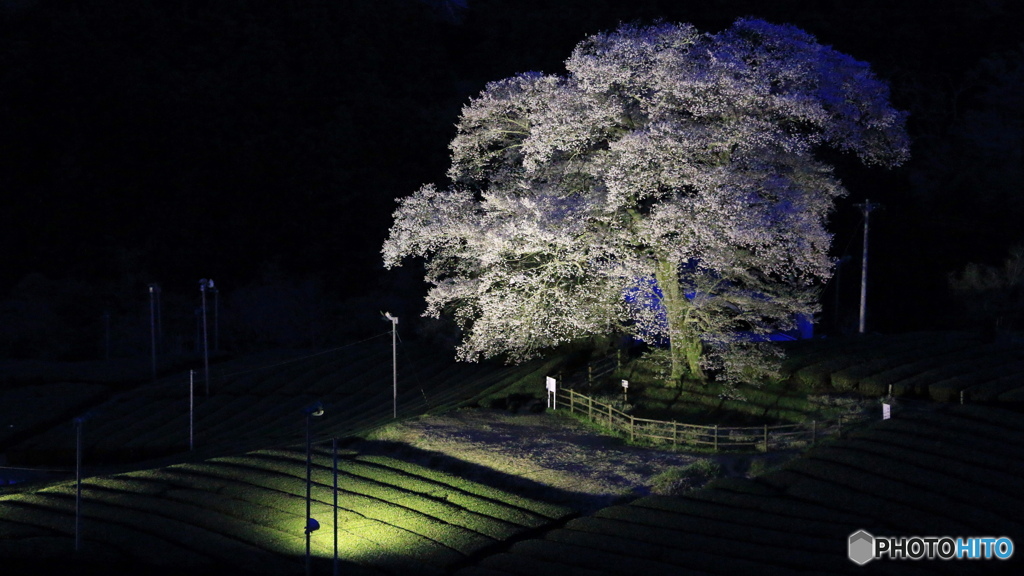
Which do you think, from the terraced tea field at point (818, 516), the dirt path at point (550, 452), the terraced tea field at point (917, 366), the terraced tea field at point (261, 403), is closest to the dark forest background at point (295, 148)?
the terraced tea field at point (261, 403)

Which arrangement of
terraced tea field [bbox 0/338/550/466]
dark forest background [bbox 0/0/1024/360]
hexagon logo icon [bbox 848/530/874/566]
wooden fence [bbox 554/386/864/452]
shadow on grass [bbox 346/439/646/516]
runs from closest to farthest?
hexagon logo icon [bbox 848/530/874/566]
shadow on grass [bbox 346/439/646/516]
wooden fence [bbox 554/386/864/452]
terraced tea field [bbox 0/338/550/466]
dark forest background [bbox 0/0/1024/360]

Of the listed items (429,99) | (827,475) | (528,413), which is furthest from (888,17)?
(827,475)

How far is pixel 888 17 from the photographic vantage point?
79.4 m

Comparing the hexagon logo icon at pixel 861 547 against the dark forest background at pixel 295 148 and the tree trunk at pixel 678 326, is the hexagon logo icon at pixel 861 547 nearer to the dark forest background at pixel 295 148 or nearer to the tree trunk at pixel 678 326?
the tree trunk at pixel 678 326

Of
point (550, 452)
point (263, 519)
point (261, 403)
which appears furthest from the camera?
point (261, 403)

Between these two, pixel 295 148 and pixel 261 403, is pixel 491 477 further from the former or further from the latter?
pixel 295 148

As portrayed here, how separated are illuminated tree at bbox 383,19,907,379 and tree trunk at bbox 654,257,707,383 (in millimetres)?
68

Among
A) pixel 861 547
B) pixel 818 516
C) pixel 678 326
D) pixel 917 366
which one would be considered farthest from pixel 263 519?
pixel 917 366

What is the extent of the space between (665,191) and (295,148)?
58.9m

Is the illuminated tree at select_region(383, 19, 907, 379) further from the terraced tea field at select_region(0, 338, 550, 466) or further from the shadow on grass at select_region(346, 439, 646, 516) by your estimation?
the terraced tea field at select_region(0, 338, 550, 466)

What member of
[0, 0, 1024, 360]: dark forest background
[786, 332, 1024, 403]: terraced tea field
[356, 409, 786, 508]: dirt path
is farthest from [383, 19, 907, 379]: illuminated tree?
[0, 0, 1024, 360]: dark forest background

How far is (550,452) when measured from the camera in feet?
104

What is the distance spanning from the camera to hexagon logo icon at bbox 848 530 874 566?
21.4 metres

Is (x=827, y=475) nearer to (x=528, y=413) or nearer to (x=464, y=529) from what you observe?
(x=464, y=529)
